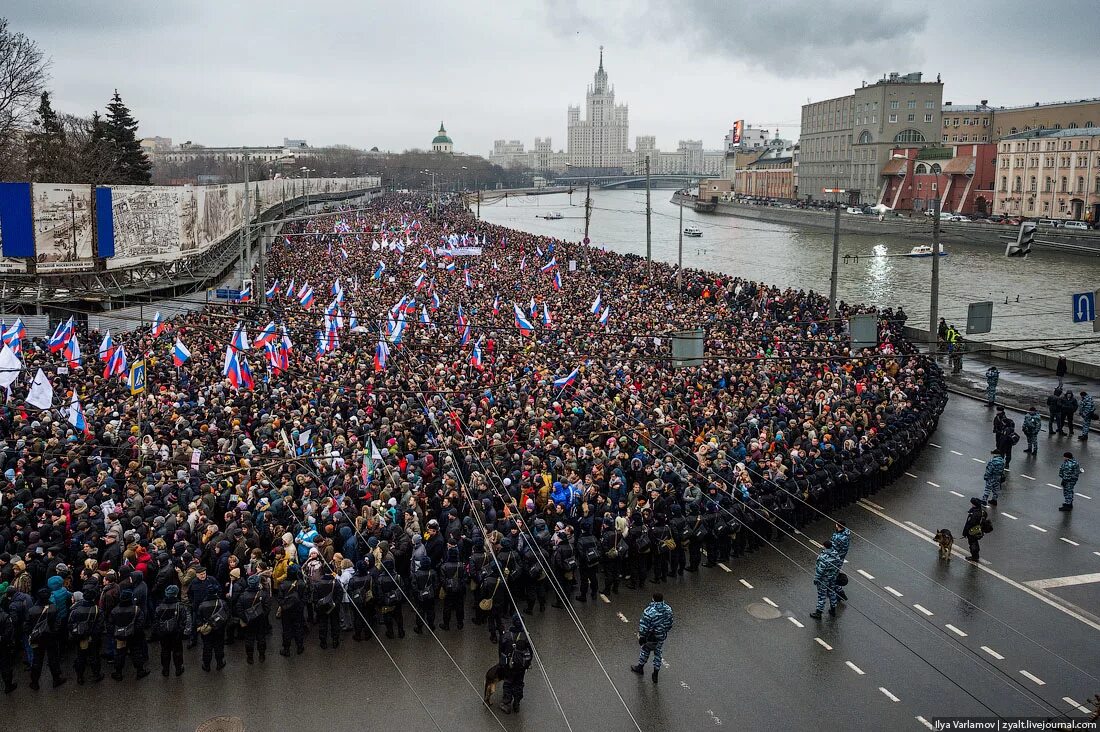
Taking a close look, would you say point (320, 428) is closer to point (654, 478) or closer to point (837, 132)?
point (654, 478)

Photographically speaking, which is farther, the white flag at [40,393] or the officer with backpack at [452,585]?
the white flag at [40,393]

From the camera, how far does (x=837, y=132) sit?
358 feet

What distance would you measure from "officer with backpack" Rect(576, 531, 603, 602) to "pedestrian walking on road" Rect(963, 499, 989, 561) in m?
5.00

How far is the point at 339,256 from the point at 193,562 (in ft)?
114

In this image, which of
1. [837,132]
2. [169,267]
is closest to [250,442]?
[169,267]

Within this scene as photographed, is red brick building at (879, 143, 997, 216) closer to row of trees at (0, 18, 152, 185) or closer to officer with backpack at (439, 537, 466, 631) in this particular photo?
row of trees at (0, 18, 152, 185)

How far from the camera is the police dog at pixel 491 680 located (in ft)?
28.1

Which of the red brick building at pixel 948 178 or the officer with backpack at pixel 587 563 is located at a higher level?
the red brick building at pixel 948 178

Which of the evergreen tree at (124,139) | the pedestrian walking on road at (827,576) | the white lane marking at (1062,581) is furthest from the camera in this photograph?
the evergreen tree at (124,139)

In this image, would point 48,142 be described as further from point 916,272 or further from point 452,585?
point 916,272

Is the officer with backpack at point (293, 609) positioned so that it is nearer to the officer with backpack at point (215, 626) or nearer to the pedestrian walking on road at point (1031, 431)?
the officer with backpack at point (215, 626)

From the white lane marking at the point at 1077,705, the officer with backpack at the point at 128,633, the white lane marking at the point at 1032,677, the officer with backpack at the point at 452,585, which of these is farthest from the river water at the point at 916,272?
the officer with backpack at the point at 128,633

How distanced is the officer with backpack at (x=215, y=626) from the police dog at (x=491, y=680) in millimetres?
2800

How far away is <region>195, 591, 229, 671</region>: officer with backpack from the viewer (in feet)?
30.3
